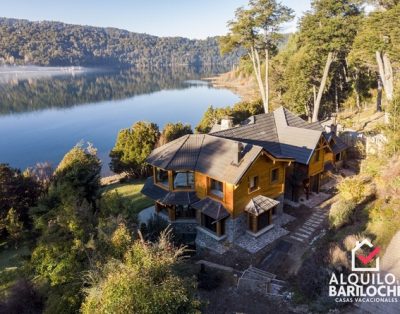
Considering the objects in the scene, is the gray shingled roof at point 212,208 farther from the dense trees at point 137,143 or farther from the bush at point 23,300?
the dense trees at point 137,143

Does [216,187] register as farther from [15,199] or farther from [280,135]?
[15,199]

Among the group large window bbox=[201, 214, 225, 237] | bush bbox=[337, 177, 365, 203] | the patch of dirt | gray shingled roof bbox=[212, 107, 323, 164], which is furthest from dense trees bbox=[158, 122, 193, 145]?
the patch of dirt

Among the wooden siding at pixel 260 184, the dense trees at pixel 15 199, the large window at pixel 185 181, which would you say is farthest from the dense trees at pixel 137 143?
the wooden siding at pixel 260 184

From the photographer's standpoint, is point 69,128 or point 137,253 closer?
point 137,253

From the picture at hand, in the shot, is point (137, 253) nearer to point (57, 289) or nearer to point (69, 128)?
point (57, 289)

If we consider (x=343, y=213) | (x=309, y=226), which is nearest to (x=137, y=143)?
(x=309, y=226)

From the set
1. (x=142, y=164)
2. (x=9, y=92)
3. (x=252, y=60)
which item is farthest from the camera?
(x=9, y=92)

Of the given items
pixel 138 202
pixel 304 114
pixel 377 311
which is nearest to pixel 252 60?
pixel 304 114
